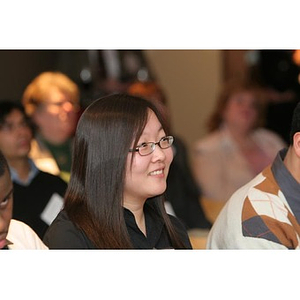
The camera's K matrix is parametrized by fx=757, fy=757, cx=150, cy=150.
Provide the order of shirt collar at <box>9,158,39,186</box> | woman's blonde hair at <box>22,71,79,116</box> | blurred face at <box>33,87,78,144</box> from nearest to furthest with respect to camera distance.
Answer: shirt collar at <box>9,158,39,186</box>
blurred face at <box>33,87,78,144</box>
woman's blonde hair at <box>22,71,79,116</box>

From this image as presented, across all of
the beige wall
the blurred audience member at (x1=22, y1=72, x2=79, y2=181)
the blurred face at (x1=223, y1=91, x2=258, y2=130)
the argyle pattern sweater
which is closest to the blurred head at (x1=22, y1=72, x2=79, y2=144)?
the blurred audience member at (x1=22, y1=72, x2=79, y2=181)

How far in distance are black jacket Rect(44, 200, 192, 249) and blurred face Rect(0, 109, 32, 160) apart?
0.32 metres

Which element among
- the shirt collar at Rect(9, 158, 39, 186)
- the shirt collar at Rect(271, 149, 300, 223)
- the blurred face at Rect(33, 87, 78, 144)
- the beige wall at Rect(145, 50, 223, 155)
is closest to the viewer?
the shirt collar at Rect(271, 149, 300, 223)

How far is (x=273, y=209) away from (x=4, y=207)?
69cm

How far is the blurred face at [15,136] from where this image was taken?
2.11m

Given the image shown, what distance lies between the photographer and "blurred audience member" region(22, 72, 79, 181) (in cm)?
210

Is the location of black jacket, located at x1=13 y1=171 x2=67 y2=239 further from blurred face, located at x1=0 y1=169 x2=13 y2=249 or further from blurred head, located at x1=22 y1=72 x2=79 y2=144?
blurred head, located at x1=22 y1=72 x2=79 y2=144

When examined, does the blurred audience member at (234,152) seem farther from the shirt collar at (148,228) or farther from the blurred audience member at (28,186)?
the blurred audience member at (28,186)

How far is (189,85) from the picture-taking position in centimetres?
519

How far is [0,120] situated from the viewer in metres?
2.28

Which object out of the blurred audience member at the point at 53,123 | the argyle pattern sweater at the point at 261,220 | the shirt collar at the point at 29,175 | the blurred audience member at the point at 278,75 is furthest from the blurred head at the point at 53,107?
the blurred audience member at the point at 278,75

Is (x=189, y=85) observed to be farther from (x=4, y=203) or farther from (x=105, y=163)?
(x=105, y=163)
